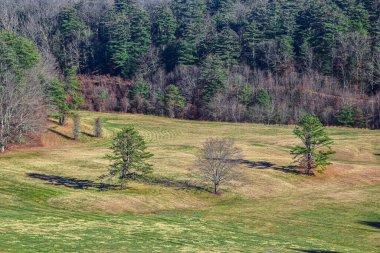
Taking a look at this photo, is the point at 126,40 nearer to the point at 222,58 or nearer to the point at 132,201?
the point at 222,58

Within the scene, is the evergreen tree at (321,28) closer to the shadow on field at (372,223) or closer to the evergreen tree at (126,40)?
the evergreen tree at (126,40)

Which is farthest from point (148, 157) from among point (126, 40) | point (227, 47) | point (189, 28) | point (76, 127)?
point (126, 40)

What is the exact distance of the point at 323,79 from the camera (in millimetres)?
134125

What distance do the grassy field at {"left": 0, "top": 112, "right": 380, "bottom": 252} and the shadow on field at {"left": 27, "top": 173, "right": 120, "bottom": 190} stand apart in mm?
106

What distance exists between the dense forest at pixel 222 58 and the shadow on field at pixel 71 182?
44591 millimetres

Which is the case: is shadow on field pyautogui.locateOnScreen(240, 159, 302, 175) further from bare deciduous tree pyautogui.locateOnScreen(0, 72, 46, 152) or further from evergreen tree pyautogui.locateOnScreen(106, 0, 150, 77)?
Result: evergreen tree pyautogui.locateOnScreen(106, 0, 150, 77)

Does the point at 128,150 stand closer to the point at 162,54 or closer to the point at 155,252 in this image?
the point at 155,252

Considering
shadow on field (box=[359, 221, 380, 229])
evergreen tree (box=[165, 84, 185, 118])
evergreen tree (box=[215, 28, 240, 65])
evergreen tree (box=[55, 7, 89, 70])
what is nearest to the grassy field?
shadow on field (box=[359, 221, 380, 229])

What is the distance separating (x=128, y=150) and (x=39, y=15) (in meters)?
123

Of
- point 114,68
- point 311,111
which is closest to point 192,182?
point 311,111

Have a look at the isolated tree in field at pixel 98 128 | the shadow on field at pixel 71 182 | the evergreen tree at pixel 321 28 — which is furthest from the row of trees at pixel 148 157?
the evergreen tree at pixel 321 28

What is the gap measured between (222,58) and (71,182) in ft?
295

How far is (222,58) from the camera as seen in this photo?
5699 inches

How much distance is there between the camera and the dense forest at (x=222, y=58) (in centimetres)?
12506
